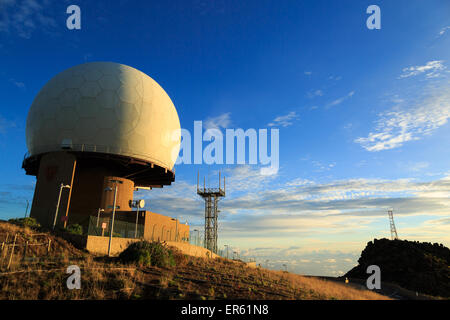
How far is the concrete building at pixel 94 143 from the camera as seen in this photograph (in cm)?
2900

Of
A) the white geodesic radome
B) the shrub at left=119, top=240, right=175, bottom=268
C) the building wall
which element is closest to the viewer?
the shrub at left=119, top=240, right=175, bottom=268

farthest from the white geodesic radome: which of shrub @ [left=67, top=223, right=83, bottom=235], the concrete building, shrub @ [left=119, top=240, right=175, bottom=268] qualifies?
shrub @ [left=119, top=240, right=175, bottom=268]

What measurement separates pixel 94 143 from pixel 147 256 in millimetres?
17501

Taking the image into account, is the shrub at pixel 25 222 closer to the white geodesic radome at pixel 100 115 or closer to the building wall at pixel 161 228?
the white geodesic radome at pixel 100 115

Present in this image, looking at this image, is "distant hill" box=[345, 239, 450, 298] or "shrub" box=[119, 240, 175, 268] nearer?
"shrub" box=[119, 240, 175, 268]

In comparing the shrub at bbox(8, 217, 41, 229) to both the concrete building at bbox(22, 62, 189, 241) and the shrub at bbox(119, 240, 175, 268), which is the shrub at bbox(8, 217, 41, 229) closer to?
the concrete building at bbox(22, 62, 189, 241)

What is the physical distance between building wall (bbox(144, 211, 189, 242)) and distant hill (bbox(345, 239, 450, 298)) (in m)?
33.0

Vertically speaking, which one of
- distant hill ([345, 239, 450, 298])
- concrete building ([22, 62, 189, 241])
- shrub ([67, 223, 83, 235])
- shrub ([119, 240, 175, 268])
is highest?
concrete building ([22, 62, 189, 241])

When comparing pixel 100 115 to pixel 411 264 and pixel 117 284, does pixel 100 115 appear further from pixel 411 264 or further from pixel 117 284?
pixel 411 264

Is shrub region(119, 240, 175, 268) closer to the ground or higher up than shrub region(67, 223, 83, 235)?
closer to the ground

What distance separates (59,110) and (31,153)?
21.8 ft

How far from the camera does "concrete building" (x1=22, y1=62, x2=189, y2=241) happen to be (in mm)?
29000
